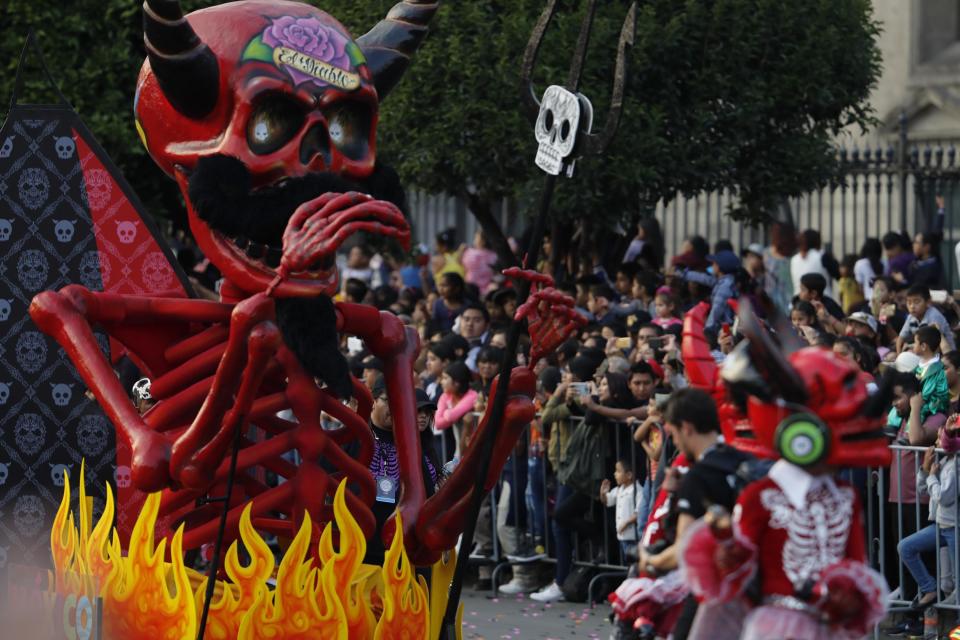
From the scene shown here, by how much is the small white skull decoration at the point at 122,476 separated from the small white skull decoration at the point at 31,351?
51cm

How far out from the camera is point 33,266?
7586 mm

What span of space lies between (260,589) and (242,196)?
1335 millimetres

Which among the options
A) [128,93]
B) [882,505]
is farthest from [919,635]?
[128,93]

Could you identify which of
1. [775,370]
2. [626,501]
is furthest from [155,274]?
[626,501]

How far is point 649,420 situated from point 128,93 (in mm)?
8174

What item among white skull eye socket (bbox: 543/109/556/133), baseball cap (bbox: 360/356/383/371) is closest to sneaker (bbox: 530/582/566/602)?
baseball cap (bbox: 360/356/383/371)

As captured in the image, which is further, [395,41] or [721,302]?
[721,302]

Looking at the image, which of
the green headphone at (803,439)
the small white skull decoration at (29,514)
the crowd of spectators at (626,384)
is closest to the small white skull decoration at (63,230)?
the small white skull decoration at (29,514)

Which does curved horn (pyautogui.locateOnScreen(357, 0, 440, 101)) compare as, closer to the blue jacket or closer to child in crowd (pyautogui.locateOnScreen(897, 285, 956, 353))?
the blue jacket

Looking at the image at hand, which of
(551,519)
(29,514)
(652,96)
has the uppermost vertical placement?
(652,96)

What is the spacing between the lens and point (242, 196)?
22.2 ft

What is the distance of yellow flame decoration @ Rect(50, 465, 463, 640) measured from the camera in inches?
260

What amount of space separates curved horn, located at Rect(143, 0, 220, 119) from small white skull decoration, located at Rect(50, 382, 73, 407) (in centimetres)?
129

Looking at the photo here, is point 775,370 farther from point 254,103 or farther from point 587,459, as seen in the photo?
point 587,459
